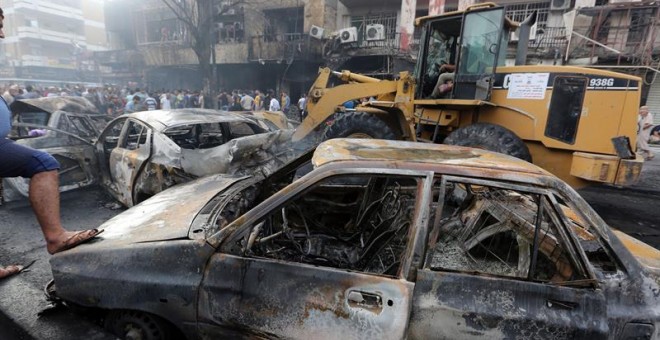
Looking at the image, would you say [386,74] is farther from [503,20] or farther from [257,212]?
[257,212]

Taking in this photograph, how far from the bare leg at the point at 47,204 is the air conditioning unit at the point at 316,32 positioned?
15.3 m

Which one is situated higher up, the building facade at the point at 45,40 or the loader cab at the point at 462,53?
the building facade at the point at 45,40

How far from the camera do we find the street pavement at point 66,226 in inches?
82.7

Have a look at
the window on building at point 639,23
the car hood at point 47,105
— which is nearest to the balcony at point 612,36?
the window on building at point 639,23

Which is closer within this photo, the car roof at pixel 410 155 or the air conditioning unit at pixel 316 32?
the car roof at pixel 410 155

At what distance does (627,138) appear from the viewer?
4227 millimetres

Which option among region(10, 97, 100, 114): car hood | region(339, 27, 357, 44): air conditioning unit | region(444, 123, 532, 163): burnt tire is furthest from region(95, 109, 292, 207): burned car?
region(339, 27, 357, 44): air conditioning unit

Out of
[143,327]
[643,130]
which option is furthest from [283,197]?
[643,130]

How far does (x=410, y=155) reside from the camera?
6.83ft

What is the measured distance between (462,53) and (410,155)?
401cm

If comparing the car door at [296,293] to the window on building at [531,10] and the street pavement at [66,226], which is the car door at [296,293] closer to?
the street pavement at [66,226]

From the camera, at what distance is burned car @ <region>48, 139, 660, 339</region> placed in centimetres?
162

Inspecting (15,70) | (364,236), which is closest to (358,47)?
(364,236)

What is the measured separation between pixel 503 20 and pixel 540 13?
39.5 feet
